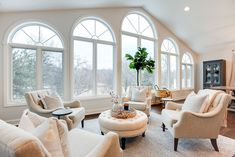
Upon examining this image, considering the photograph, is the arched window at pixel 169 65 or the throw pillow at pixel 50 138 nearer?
the throw pillow at pixel 50 138

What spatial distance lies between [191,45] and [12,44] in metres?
7.96

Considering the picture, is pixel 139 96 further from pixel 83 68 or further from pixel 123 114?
pixel 83 68

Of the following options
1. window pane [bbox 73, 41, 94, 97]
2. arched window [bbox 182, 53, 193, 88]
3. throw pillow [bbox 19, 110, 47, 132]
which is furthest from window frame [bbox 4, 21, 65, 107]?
arched window [bbox 182, 53, 193, 88]

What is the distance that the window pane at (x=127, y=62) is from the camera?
6.29 meters

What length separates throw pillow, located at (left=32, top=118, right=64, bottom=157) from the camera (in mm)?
1076

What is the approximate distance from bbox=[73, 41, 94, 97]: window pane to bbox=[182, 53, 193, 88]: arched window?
18.1ft

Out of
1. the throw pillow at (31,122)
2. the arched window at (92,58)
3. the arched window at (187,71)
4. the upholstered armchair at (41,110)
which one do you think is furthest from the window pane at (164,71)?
the throw pillow at (31,122)

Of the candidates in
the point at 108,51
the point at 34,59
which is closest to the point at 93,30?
the point at 108,51

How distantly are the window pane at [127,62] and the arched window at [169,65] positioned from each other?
1759 mm

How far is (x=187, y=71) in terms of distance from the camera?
A: 9016 mm

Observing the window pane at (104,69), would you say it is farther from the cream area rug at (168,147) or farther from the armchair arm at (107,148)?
the armchair arm at (107,148)

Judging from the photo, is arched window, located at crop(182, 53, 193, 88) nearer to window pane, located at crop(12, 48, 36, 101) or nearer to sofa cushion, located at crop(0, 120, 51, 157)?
Answer: window pane, located at crop(12, 48, 36, 101)

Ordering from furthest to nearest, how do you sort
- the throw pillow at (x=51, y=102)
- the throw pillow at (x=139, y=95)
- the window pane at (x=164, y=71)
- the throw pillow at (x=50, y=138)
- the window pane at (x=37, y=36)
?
the window pane at (x=164, y=71) < the throw pillow at (x=139, y=95) < the window pane at (x=37, y=36) < the throw pillow at (x=51, y=102) < the throw pillow at (x=50, y=138)

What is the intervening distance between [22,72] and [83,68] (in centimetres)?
174
